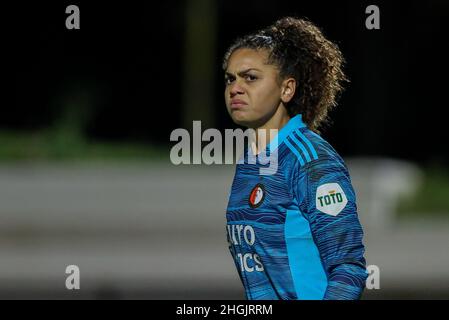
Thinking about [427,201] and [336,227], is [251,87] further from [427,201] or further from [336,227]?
[427,201]

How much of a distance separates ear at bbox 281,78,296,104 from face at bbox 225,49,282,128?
0.03 feet

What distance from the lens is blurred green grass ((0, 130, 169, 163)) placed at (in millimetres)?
16562

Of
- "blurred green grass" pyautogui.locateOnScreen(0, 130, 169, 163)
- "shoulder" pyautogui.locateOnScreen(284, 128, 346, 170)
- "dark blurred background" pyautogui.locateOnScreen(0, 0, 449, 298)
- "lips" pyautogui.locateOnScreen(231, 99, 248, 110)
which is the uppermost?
"dark blurred background" pyautogui.locateOnScreen(0, 0, 449, 298)

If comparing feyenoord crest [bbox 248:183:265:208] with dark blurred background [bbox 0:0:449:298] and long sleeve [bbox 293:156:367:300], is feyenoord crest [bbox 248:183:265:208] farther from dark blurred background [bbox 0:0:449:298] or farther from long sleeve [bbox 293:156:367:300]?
dark blurred background [bbox 0:0:449:298]

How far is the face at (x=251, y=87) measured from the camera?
2715 millimetres

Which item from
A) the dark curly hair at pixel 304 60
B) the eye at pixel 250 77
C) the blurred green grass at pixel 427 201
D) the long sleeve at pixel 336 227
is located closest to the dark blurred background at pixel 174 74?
the blurred green grass at pixel 427 201

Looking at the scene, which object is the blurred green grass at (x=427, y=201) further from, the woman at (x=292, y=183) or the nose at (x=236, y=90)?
Answer: the nose at (x=236, y=90)

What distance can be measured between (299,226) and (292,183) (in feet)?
0.39

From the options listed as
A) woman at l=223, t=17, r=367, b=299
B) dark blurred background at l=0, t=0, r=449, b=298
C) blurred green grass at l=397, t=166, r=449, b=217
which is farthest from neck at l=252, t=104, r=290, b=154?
blurred green grass at l=397, t=166, r=449, b=217

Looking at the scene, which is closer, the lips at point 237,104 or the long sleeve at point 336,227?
the long sleeve at point 336,227

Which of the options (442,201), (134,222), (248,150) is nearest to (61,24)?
(134,222)

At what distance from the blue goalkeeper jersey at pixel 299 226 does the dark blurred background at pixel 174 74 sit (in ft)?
48.2
